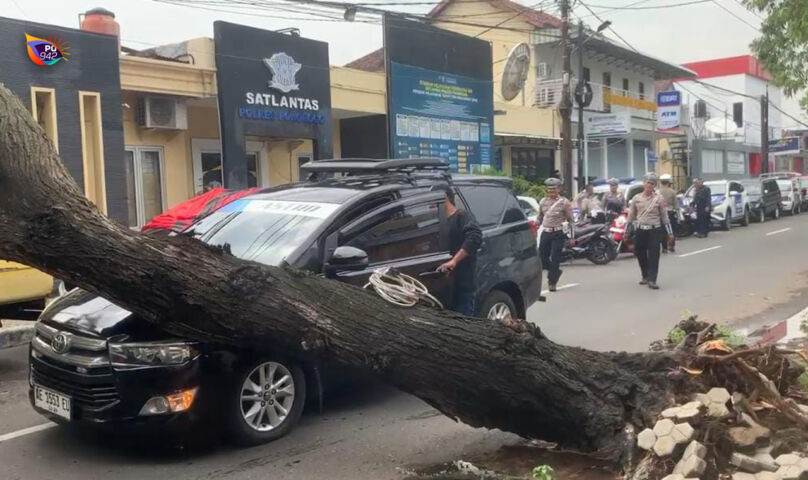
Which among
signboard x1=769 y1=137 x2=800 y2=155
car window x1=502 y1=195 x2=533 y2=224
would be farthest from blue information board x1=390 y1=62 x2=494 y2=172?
signboard x1=769 y1=137 x2=800 y2=155

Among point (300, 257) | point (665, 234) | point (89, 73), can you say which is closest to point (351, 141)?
point (89, 73)

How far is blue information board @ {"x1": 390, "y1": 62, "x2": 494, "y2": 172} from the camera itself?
20875mm

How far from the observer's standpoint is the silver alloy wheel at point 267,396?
497cm

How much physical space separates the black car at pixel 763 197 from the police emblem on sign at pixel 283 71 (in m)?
18.5

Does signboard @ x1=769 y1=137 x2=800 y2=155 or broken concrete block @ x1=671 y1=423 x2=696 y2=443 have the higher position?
signboard @ x1=769 y1=137 x2=800 y2=155

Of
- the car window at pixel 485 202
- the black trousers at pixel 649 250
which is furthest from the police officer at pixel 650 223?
the car window at pixel 485 202

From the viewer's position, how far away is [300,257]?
17.8 ft

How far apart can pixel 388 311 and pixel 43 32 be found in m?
11.4

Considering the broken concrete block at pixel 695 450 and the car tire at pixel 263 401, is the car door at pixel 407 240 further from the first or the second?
the broken concrete block at pixel 695 450

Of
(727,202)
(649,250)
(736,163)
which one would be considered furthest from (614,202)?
(736,163)

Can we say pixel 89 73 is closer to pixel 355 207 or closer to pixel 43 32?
pixel 43 32

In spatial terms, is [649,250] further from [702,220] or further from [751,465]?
[702,220]

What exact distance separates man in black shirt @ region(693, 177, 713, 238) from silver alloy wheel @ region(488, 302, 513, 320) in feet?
53.1

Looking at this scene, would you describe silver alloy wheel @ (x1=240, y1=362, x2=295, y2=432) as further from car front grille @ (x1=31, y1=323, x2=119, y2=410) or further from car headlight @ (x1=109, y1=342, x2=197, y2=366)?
car front grille @ (x1=31, y1=323, x2=119, y2=410)
